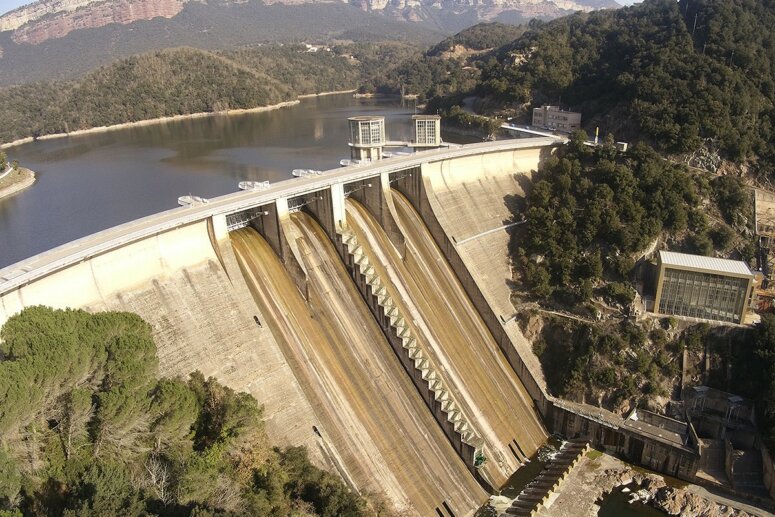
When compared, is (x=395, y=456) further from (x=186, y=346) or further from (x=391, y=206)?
(x=391, y=206)

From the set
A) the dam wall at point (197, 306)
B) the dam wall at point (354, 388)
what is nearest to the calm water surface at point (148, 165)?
the dam wall at point (197, 306)

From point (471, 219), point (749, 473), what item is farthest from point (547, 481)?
point (471, 219)

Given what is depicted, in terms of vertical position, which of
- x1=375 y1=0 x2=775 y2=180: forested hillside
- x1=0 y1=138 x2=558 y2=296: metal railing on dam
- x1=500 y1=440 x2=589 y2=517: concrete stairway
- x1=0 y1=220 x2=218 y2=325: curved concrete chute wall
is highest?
x1=375 y1=0 x2=775 y2=180: forested hillside

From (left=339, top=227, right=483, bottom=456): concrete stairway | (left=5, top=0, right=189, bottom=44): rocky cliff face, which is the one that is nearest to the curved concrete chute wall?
(left=339, top=227, right=483, bottom=456): concrete stairway

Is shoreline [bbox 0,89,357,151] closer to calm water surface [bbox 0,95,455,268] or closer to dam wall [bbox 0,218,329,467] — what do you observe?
calm water surface [bbox 0,95,455,268]

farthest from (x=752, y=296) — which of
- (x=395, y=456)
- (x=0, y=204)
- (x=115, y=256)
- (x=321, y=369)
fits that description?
(x=0, y=204)

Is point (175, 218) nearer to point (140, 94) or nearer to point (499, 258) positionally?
point (499, 258)
